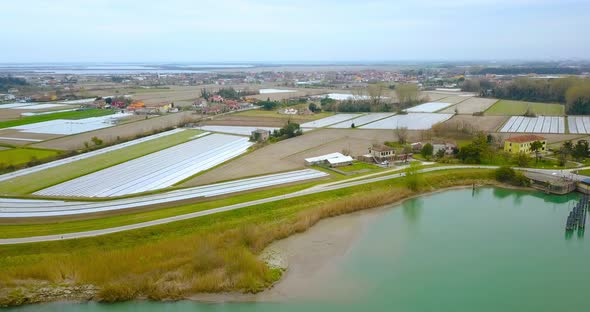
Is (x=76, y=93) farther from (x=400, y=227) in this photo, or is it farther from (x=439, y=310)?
(x=439, y=310)

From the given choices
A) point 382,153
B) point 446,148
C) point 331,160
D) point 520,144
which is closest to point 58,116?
point 331,160

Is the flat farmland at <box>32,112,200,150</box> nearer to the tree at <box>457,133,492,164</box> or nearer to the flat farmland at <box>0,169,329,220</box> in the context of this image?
the flat farmland at <box>0,169,329,220</box>

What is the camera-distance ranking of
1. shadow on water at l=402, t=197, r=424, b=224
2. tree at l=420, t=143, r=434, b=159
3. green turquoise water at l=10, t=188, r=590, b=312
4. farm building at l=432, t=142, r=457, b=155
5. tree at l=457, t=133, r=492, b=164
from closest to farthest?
1. green turquoise water at l=10, t=188, r=590, b=312
2. shadow on water at l=402, t=197, r=424, b=224
3. tree at l=457, t=133, r=492, b=164
4. tree at l=420, t=143, r=434, b=159
5. farm building at l=432, t=142, r=457, b=155

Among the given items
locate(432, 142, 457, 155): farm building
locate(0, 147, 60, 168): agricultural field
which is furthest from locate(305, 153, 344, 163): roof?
locate(0, 147, 60, 168): agricultural field

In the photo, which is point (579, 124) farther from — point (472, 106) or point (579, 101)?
point (472, 106)

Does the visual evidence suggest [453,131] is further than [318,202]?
Yes

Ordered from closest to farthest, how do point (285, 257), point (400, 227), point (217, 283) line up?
point (217, 283) → point (285, 257) → point (400, 227)

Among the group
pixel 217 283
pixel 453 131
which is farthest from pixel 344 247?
pixel 453 131

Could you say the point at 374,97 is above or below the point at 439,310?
above
